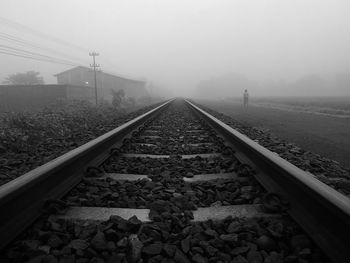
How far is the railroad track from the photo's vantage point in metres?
1.60

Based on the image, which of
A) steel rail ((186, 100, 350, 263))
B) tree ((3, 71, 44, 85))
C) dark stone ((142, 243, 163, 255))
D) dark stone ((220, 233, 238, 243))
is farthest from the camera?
tree ((3, 71, 44, 85))

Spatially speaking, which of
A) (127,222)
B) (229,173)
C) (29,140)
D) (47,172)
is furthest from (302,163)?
(29,140)

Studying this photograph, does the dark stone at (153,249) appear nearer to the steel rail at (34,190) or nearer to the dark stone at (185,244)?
the dark stone at (185,244)

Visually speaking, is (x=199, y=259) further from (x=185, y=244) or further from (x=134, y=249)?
(x=134, y=249)

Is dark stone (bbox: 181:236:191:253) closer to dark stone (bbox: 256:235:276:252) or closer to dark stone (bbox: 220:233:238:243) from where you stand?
dark stone (bbox: 220:233:238:243)

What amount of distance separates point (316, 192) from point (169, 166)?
1906mm

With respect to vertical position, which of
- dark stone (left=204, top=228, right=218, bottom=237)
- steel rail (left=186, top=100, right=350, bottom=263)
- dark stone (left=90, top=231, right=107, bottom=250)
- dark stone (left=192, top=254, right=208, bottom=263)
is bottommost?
dark stone (left=192, top=254, right=208, bottom=263)

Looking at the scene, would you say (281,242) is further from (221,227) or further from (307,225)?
(221,227)

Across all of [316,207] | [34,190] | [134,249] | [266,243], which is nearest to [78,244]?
[134,249]

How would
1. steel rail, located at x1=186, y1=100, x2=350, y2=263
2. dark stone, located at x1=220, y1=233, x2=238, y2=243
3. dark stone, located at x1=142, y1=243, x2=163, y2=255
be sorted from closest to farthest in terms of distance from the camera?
1. steel rail, located at x1=186, y1=100, x2=350, y2=263
2. dark stone, located at x1=142, y1=243, x2=163, y2=255
3. dark stone, located at x1=220, y1=233, x2=238, y2=243

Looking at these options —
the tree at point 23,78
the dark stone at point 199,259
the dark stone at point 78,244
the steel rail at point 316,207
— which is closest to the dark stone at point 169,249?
the dark stone at point 199,259

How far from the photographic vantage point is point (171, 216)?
1993 mm

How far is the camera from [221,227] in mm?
1934

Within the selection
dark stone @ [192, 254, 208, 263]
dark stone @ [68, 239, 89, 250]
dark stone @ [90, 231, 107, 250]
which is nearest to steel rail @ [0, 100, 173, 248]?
dark stone @ [68, 239, 89, 250]
